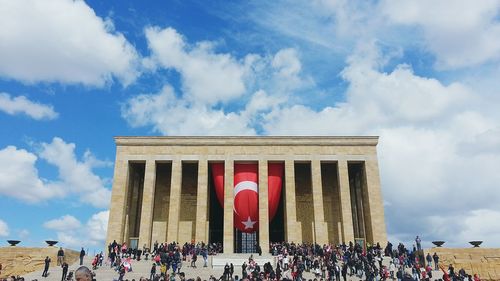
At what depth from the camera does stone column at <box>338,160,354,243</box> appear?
3152cm

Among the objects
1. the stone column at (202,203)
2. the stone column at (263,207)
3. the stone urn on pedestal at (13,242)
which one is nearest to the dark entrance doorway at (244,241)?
the stone column at (263,207)

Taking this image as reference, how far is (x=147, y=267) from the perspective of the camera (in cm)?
2391

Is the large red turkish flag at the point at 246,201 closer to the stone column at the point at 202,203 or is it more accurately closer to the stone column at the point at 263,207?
the stone column at the point at 263,207

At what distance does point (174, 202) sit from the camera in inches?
1272

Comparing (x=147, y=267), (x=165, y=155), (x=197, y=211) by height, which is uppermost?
(x=165, y=155)

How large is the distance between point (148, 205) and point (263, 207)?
911 cm

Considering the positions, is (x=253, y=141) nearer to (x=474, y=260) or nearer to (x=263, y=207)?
(x=263, y=207)

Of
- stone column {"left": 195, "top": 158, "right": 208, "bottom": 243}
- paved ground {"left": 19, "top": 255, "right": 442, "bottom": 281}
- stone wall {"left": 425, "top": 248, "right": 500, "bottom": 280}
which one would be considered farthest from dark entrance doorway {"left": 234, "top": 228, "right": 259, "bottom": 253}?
stone wall {"left": 425, "top": 248, "right": 500, "bottom": 280}

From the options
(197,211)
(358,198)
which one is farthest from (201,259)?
(358,198)

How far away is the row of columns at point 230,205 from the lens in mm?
31328

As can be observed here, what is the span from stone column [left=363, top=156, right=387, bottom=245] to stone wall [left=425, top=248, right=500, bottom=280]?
634cm

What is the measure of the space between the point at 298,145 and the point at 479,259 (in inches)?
595

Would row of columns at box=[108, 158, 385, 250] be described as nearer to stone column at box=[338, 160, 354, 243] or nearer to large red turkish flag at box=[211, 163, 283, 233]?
stone column at box=[338, 160, 354, 243]

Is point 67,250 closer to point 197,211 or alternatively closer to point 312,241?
point 197,211
